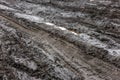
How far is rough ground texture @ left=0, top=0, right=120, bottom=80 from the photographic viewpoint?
1991mm

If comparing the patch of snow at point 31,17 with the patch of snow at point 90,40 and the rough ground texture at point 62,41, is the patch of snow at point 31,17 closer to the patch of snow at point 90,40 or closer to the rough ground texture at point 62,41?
the rough ground texture at point 62,41

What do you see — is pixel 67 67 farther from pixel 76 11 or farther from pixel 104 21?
pixel 76 11

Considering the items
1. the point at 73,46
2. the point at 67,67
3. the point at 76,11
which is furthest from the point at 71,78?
the point at 76,11

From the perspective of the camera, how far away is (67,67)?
79.6 inches

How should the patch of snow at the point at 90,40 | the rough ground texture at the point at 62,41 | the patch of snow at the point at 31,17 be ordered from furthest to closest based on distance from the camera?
the patch of snow at the point at 31,17 → the patch of snow at the point at 90,40 → the rough ground texture at the point at 62,41

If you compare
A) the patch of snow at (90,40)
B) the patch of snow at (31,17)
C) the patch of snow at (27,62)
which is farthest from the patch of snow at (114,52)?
the patch of snow at (31,17)

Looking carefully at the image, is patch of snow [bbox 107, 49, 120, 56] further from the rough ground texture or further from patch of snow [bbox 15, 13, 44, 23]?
patch of snow [bbox 15, 13, 44, 23]

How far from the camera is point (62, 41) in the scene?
7.79 feet

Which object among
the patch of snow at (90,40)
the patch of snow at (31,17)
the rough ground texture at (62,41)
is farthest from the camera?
the patch of snow at (31,17)

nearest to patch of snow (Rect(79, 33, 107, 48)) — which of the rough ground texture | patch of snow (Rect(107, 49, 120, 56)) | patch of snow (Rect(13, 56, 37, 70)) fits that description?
the rough ground texture

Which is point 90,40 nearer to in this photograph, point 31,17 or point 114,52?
point 114,52

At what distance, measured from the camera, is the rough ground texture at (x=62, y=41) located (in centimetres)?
199

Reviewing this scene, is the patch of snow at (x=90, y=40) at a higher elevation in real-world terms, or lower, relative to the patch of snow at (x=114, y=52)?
higher

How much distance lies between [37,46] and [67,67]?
0.50 meters
